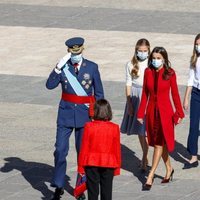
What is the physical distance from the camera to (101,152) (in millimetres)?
11188

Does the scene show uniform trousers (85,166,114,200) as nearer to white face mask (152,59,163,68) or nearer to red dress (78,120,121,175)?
red dress (78,120,121,175)

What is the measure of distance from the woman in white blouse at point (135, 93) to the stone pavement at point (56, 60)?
485 millimetres

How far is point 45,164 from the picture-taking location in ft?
46.6

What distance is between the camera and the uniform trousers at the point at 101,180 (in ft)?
36.8

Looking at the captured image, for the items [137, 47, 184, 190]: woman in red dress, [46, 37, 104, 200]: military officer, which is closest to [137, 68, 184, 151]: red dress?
[137, 47, 184, 190]: woman in red dress

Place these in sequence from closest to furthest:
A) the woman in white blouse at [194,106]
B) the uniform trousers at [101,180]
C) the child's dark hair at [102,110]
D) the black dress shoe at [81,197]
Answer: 1. the child's dark hair at [102,110]
2. the uniform trousers at [101,180]
3. the black dress shoe at [81,197]
4. the woman in white blouse at [194,106]

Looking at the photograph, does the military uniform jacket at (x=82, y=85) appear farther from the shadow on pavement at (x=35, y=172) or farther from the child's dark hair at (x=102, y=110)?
the child's dark hair at (x=102, y=110)

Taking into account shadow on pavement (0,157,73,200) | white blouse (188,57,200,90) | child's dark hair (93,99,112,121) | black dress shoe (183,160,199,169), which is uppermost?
white blouse (188,57,200,90)

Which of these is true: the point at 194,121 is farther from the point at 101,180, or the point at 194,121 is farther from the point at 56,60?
the point at 56,60

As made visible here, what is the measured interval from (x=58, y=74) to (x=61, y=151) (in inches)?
35.4

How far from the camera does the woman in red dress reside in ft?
42.5

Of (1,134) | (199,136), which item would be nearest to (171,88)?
(199,136)

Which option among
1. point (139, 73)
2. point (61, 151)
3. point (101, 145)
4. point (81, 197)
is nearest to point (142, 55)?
point (139, 73)

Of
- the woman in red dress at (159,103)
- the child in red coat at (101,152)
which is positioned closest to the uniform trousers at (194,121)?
the woman in red dress at (159,103)
